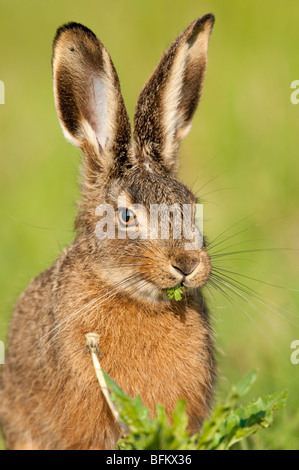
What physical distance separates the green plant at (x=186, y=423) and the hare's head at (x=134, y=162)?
756mm

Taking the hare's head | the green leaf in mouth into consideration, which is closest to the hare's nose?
the hare's head

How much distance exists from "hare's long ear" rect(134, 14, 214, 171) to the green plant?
167 cm

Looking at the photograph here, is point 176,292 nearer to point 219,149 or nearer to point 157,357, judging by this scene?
point 157,357

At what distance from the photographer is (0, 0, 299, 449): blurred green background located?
6230 mm

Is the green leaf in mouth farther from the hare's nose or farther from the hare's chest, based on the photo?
the hare's chest

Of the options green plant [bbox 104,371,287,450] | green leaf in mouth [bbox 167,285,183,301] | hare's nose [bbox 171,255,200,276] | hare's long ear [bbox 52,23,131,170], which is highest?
hare's long ear [bbox 52,23,131,170]

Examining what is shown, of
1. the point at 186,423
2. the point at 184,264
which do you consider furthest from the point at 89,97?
the point at 186,423

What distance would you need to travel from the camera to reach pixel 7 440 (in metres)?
5.09

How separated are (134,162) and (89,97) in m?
0.54

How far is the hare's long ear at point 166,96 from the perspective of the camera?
4.47 m

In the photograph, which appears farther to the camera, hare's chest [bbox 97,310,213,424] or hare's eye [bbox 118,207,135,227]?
hare's chest [bbox 97,310,213,424]

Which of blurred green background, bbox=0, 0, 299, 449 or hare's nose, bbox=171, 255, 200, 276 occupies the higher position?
blurred green background, bbox=0, 0, 299, 449

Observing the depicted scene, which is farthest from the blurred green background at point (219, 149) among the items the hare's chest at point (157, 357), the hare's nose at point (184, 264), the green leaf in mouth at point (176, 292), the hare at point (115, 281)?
the hare's nose at point (184, 264)
